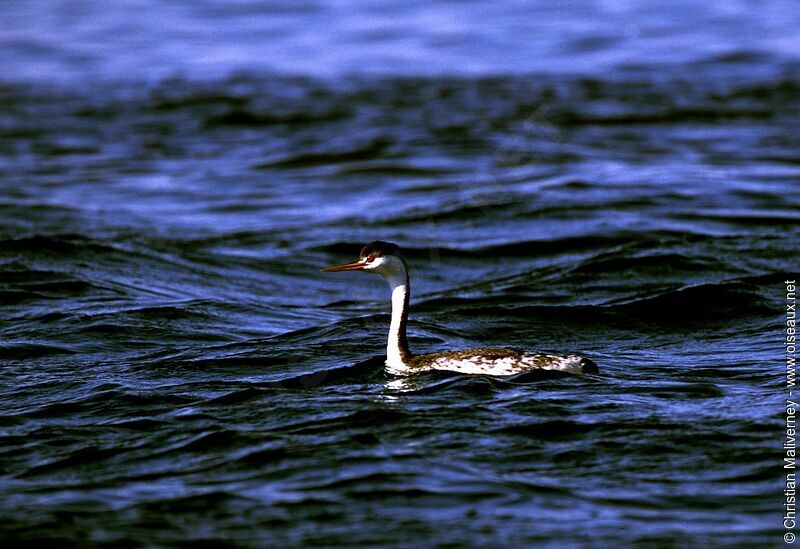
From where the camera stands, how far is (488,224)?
63.8 feet

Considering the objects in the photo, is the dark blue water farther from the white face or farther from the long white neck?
the white face

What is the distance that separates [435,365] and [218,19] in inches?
1169

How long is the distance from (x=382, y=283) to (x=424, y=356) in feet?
18.2

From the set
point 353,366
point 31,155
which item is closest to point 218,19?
point 31,155

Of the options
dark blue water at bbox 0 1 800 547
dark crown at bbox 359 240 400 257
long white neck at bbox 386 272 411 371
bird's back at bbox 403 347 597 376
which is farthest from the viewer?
long white neck at bbox 386 272 411 371

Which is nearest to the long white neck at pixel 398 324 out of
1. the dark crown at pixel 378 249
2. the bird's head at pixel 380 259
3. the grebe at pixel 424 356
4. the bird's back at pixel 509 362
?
the grebe at pixel 424 356

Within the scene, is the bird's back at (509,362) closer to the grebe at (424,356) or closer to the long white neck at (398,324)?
the grebe at (424,356)

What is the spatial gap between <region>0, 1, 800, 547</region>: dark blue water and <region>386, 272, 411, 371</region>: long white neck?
Result: 33cm

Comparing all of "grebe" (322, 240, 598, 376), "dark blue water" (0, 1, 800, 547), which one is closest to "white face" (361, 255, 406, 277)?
"grebe" (322, 240, 598, 376)

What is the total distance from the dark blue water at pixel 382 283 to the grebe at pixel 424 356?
15 centimetres

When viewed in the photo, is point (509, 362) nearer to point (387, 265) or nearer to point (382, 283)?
point (387, 265)

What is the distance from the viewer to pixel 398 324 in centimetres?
1163

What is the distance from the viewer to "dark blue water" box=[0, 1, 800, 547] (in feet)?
28.7

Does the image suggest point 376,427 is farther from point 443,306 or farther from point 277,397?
point 443,306
